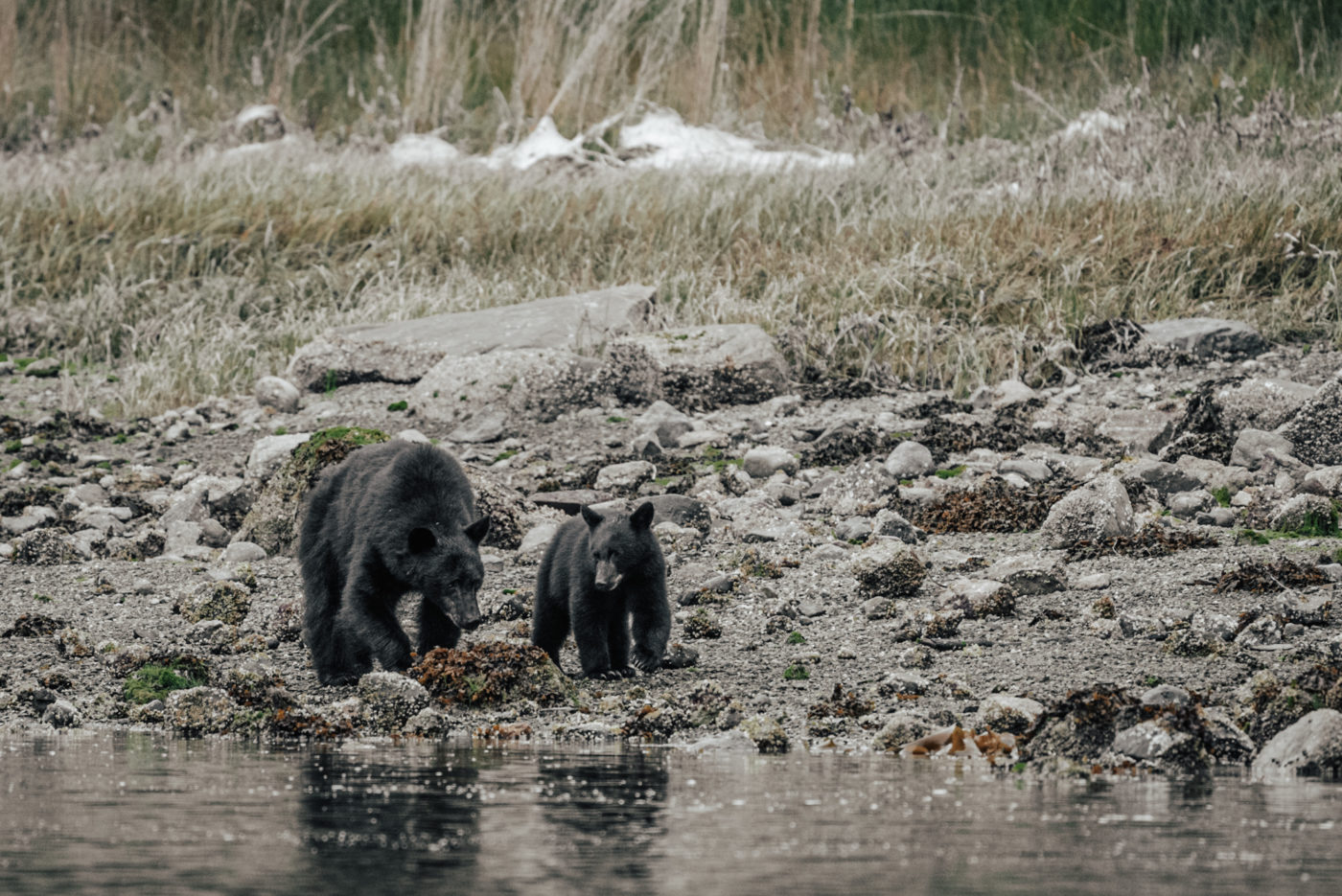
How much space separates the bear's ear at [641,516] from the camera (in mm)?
5453

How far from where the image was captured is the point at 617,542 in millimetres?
5383

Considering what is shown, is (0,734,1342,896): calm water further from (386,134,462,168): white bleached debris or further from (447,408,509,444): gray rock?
(386,134,462,168): white bleached debris

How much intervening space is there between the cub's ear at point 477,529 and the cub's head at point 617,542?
14.6 inches

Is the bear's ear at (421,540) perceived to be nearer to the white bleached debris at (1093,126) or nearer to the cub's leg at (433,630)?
the cub's leg at (433,630)

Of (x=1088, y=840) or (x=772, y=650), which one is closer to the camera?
(x=1088, y=840)

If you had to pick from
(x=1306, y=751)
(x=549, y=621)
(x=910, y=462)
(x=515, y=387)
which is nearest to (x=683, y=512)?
(x=910, y=462)

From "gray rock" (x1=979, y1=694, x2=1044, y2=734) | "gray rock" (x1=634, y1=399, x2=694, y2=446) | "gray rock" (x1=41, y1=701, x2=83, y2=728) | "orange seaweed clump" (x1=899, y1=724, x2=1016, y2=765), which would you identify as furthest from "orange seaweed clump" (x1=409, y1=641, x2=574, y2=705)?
"gray rock" (x1=634, y1=399, x2=694, y2=446)

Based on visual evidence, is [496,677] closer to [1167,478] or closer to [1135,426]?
[1167,478]

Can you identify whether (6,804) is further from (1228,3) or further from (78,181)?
(1228,3)

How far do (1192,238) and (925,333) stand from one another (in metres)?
2.34

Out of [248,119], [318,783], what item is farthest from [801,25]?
[318,783]

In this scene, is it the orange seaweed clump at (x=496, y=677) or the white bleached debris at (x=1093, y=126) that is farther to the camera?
the white bleached debris at (x=1093, y=126)

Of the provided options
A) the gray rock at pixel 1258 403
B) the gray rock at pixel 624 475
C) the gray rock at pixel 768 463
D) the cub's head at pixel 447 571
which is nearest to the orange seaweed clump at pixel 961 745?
the cub's head at pixel 447 571

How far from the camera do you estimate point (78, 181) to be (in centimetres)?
1323
